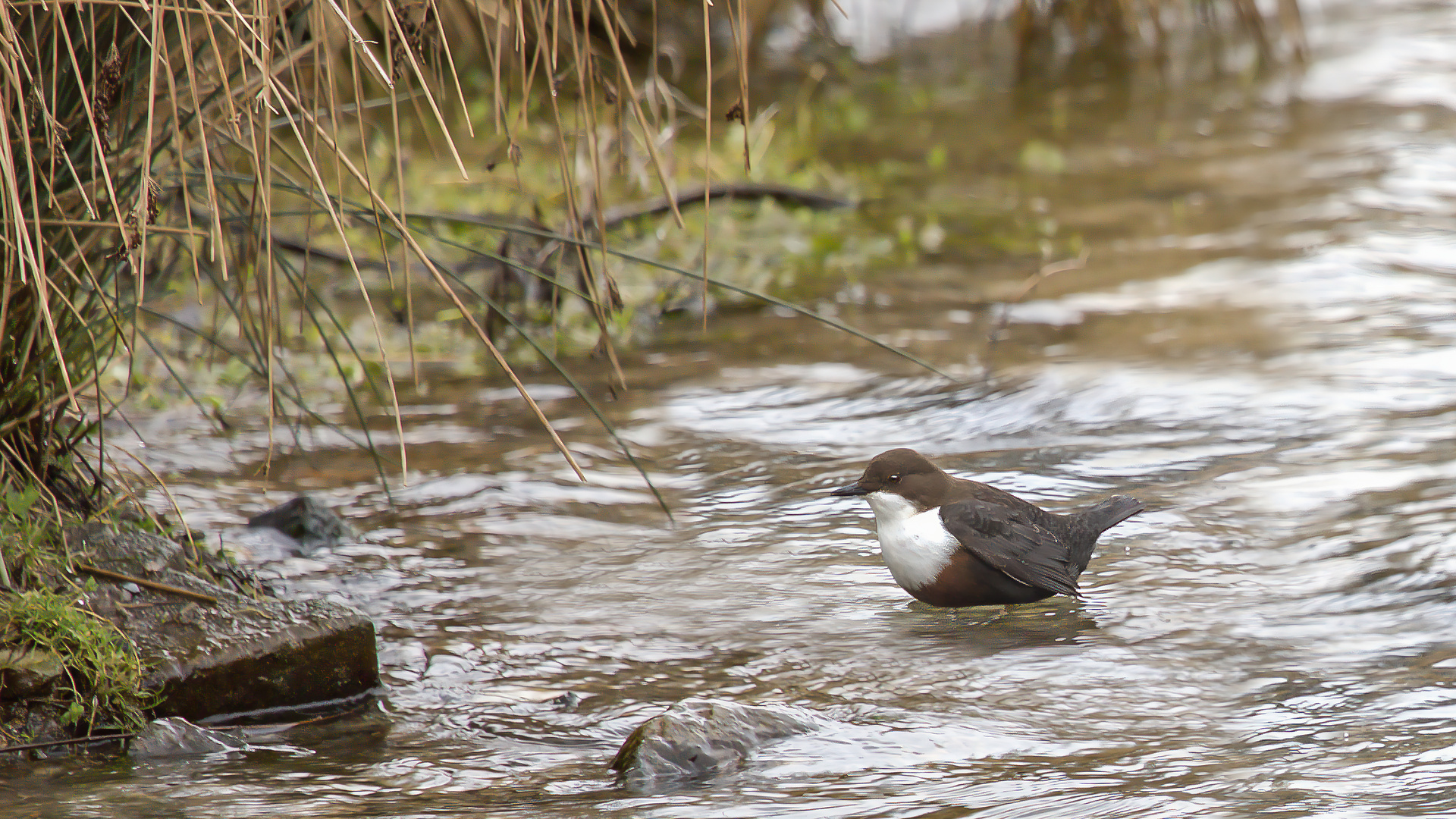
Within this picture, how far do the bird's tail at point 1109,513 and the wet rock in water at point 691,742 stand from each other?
40.9 inches

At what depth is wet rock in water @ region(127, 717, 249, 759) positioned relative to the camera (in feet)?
9.23

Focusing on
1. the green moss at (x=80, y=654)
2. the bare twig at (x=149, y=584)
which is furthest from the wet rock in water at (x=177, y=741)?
the bare twig at (x=149, y=584)

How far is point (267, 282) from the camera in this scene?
3.05 meters

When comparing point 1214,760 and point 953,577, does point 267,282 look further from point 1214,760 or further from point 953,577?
point 1214,760

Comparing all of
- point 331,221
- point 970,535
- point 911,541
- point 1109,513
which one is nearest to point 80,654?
point 331,221

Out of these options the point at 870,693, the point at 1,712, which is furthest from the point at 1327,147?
the point at 1,712

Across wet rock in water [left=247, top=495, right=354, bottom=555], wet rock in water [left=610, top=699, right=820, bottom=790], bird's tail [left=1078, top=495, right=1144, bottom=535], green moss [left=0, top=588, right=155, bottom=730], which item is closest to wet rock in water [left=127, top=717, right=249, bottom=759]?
green moss [left=0, top=588, right=155, bottom=730]

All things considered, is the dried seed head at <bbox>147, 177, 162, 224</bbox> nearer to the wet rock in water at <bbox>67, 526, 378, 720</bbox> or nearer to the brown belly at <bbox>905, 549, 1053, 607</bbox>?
the wet rock in water at <bbox>67, 526, 378, 720</bbox>

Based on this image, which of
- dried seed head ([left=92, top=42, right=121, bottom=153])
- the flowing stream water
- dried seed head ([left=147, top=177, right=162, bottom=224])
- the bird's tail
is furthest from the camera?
the bird's tail

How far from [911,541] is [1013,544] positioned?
237mm

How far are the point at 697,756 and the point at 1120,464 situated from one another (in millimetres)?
2059

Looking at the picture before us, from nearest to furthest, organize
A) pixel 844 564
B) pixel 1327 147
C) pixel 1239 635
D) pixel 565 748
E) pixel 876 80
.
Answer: pixel 565 748, pixel 1239 635, pixel 844 564, pixel 1327 147, pixel 876 80

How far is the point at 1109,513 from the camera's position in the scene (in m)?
3.55

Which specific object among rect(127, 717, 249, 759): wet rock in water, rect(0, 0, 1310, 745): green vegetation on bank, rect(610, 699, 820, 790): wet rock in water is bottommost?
rect(610, 699, 820, 790): wet rock in water
